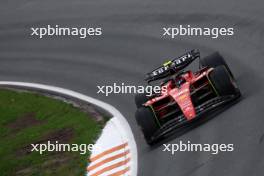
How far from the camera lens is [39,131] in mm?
19297

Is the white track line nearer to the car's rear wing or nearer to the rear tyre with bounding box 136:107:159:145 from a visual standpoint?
the rear tyre with bounding box 136:107:159:145

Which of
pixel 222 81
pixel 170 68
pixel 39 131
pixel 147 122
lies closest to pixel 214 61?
pixel 170 68

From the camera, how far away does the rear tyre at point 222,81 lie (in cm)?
1552

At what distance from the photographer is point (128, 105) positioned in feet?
62.3

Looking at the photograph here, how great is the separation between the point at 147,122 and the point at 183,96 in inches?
39.0

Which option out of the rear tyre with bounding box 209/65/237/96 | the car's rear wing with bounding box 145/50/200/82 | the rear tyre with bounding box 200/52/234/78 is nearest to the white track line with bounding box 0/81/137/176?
the car's rear wing with bounding box 145/50/200/82

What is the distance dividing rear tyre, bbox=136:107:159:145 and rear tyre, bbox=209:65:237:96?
1.52 meters

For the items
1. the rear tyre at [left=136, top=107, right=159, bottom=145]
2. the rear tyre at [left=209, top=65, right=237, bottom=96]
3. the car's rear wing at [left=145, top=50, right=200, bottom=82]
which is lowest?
the rear tyre at [left=136, top=107, right=159, bottom=145]

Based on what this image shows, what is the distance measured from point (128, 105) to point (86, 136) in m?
1.73

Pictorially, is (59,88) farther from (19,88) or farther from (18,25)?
(18,25)

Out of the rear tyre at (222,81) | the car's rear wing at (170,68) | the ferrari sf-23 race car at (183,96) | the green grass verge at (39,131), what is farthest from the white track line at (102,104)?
the rear tyre at (222,81)

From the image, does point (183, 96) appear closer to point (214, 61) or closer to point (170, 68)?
point (170, 68)

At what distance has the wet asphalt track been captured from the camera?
14.4m

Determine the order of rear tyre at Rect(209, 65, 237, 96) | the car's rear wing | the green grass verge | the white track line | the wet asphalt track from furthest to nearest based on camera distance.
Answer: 1. the green grass verge
2. the car's rear wing
3. the white track line
4. rear tyre at Rect(209, 65, 237, 96)
5. the wet asphalt track
